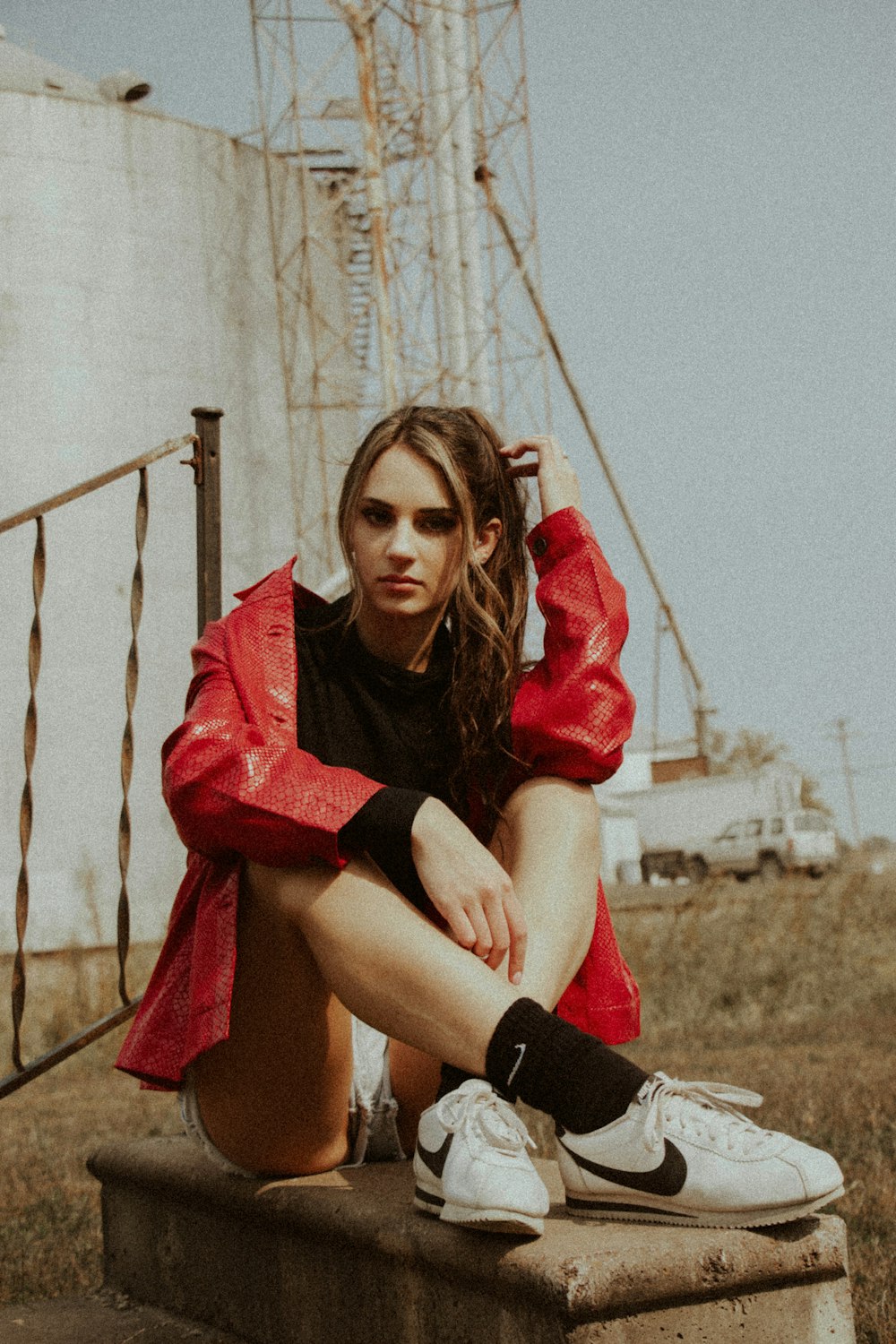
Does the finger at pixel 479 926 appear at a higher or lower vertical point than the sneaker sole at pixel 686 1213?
higher

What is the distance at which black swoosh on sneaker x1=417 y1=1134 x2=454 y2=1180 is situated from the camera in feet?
4.50

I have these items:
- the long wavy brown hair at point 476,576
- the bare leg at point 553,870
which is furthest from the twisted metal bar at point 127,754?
the bare leg at point 553,870

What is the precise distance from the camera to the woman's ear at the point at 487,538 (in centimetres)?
211

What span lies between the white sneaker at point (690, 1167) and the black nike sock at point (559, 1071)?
0.02 meters

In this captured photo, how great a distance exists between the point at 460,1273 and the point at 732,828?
22.0 m

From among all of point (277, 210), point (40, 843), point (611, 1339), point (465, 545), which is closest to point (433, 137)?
point (277, 210)

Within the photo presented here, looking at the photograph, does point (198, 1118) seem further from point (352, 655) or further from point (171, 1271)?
point (352, 655)

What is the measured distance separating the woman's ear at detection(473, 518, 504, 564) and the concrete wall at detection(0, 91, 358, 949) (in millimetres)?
10941

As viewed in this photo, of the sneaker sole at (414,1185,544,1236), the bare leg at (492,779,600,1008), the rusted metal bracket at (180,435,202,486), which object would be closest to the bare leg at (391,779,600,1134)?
the bare leg at (492,779,600,1008)

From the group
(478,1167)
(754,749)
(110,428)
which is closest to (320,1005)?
(478,1167)

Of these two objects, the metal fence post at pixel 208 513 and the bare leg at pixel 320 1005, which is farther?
the metal fence post at pixel 208 513

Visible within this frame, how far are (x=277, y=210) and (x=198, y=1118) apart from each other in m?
15.5

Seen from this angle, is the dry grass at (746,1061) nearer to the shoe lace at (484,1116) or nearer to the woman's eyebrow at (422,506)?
the shoe lace at (484,1116)

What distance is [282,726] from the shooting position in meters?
1.77
